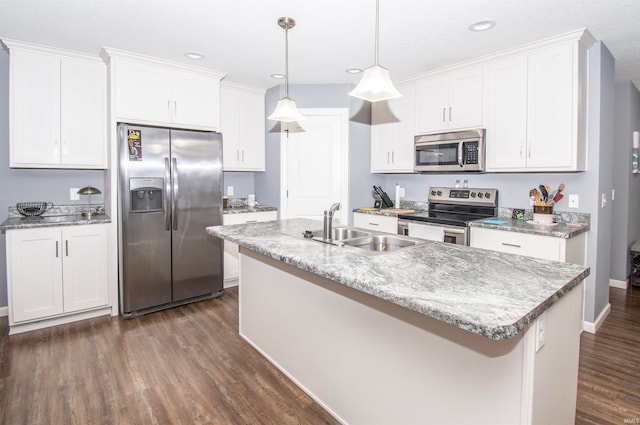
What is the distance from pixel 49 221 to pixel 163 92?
1612 millimetres

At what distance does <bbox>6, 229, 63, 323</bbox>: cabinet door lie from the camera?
304cm

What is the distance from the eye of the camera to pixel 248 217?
4.37m

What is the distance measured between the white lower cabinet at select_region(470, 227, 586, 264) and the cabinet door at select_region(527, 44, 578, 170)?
2.20 feet

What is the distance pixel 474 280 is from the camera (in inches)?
56.6

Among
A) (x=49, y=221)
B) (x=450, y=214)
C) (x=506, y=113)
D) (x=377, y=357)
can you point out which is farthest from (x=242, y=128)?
(x=377, y=357)

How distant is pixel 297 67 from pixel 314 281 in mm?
2570

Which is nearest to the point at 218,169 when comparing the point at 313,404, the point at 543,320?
the point at 313,404

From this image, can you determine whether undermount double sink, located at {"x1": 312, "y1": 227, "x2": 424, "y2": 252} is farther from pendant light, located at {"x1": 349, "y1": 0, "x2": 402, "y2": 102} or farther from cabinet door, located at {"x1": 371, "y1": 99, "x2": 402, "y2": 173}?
cabinet door, located at {"x1": 371, "y1": 99, "x2": 402, "y2": 173}

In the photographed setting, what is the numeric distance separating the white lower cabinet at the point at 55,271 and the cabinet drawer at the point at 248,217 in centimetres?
126

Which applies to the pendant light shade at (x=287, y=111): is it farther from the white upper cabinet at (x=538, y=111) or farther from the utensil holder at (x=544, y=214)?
the utensil holder at (x=544, y=214)

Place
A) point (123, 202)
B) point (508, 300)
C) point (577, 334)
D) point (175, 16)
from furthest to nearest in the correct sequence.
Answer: point (123, 202), point (175, 16), point (577, 334), point (508, 300)

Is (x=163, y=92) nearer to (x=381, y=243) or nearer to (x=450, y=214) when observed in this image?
(x=381, y=243)

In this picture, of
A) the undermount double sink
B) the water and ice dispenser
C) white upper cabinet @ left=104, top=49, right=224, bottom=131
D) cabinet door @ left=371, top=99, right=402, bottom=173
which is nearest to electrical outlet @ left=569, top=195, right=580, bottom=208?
cabinet door @ left=371, top=99, right=402, bottom=173

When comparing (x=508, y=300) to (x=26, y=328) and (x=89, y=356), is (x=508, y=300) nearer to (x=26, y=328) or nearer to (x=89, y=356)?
(x=89, y=356)
